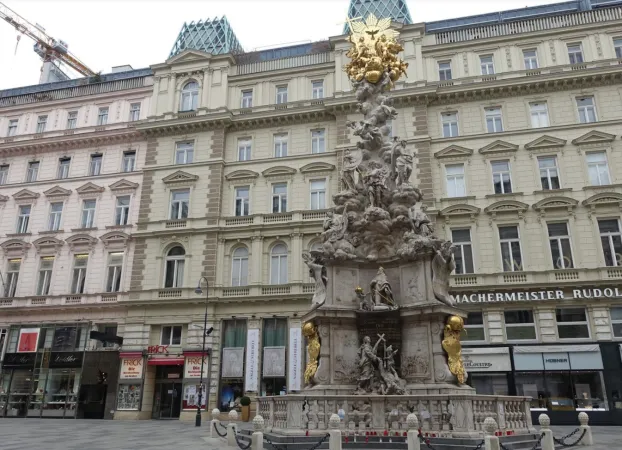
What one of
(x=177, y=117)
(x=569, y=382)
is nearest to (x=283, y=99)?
(x=177, y=117)

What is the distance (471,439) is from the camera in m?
11.2

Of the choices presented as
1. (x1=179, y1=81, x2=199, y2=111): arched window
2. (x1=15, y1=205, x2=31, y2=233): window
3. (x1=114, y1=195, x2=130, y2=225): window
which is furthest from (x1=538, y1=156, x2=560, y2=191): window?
(x1=15, y1=205, x2=31, y2=233): window

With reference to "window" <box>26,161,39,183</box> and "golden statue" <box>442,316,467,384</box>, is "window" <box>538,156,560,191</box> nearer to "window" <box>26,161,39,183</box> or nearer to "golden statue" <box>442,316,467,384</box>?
"golden statue" <box>442,316,467,384</box>

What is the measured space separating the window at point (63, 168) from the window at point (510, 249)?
30.6 metres

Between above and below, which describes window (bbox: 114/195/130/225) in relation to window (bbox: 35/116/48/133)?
below

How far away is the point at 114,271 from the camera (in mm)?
34719

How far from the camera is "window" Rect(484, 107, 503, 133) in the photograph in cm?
3256

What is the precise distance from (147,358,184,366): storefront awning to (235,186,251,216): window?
9.95m

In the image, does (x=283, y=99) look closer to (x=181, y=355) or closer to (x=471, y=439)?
(x=181, y=355)

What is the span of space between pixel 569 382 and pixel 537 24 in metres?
22.5

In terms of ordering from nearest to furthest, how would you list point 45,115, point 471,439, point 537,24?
point 471,439, point 537,24, point 45,115

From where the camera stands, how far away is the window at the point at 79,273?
34844mm

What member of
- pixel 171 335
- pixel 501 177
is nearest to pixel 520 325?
pixel 501 177

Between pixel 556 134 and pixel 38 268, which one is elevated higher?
pixel 556 134
